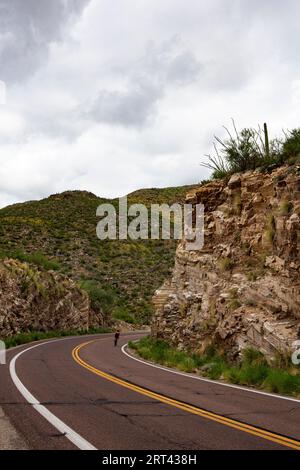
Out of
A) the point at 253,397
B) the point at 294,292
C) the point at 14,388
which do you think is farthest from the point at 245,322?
the point at 14,388

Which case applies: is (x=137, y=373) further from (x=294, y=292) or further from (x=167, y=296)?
(x=167, y=296)

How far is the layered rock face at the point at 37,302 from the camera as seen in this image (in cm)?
3253

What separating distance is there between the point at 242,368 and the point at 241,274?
516cm

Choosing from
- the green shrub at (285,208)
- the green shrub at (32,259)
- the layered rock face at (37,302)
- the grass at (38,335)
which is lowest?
the grass at (38,335)

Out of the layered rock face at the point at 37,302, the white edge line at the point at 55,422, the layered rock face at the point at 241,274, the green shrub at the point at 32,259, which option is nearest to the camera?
the white edge line at the point at 55,422

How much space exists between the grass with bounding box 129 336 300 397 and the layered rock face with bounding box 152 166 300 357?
47 cm

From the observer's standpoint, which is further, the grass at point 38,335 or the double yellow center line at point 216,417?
the grass at point 38,335

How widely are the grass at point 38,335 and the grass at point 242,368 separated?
1114cm

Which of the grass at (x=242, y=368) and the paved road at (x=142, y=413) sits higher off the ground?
the paved road at (x=142, y=413)

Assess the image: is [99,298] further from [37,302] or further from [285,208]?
[285,208]

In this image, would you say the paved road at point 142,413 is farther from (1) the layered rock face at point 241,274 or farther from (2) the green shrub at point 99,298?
(2) the green shrub at point 99,298

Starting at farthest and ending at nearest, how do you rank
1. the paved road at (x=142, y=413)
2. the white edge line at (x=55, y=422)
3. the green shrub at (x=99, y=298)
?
the green shrub at (x=99, y=298), the paved road at (x=142, y=413), the white edge line at (x=55, y=422)

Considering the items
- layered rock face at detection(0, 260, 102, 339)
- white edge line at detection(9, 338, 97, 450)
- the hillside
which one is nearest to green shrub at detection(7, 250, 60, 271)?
the hillside

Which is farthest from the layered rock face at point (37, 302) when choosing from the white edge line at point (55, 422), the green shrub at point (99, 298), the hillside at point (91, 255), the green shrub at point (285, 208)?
the green shrub at point (285, 208)
